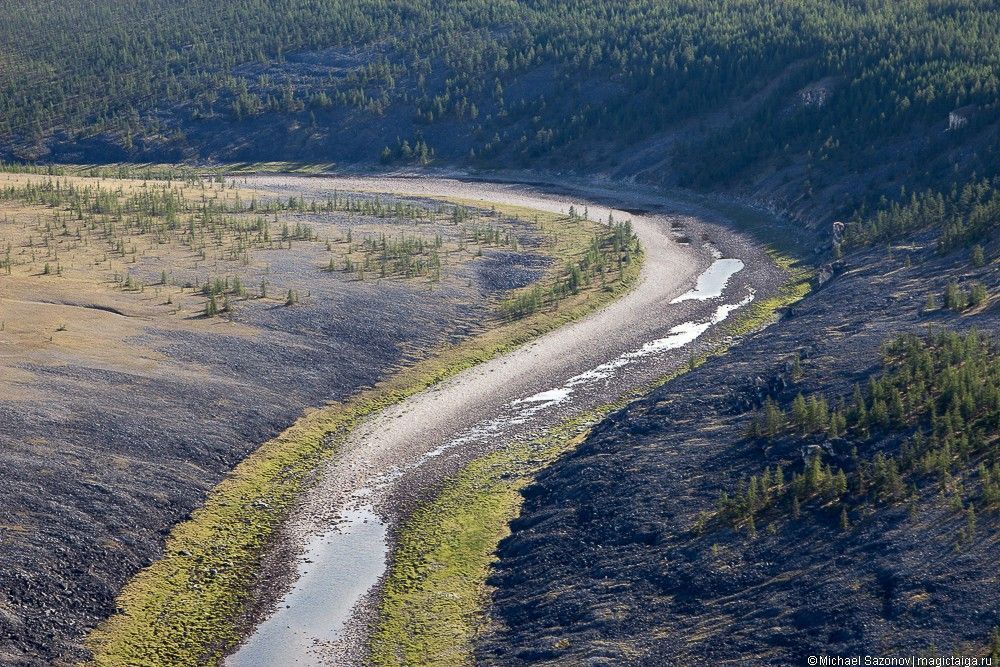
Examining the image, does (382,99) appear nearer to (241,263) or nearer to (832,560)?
(241,263)

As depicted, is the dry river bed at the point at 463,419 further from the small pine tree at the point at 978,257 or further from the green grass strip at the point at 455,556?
the small pine tree at the point at 978,257

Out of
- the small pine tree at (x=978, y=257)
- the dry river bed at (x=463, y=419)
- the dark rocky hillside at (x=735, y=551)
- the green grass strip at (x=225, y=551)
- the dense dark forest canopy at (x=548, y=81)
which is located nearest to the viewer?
the dark rocky hillside at (x=735, y=551)

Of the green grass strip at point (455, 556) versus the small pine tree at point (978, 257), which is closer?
the green grass strip at point (455, 556)

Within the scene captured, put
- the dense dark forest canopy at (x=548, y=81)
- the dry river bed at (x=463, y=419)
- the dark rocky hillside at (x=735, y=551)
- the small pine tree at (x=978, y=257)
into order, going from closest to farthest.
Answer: the dark rocky hillside at (x=735, y=551), the dry river bed at (x=463, y=419), the small pine tree at (x=978, y=257), the dense dark forest canopy at (x=548, y=81)

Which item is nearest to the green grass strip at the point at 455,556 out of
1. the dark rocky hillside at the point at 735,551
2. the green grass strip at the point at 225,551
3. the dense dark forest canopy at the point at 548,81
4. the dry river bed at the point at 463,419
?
the dry river bed at the point at 463,419

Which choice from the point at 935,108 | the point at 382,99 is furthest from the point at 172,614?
the point at 382,99

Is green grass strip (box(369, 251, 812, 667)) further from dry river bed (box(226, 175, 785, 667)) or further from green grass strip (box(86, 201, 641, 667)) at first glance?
green grass strip (box(86, 201, 641, 667))

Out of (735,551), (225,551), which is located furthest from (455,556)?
→ (735,551)
